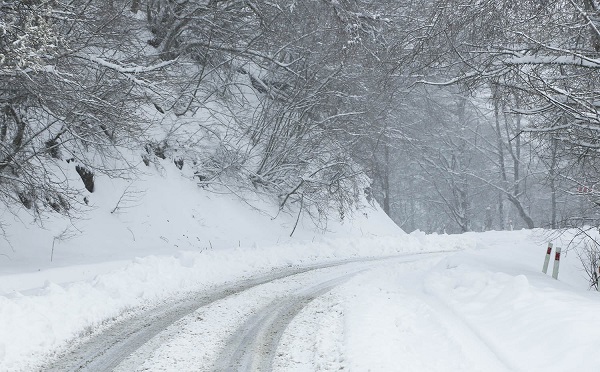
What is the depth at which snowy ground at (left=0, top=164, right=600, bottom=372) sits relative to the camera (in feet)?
20.0

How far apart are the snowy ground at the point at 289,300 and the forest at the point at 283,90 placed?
135cm

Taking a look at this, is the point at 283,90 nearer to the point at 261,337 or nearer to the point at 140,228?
the point at 140,228

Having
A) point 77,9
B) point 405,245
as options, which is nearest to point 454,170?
point 405,245

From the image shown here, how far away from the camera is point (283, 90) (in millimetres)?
22750

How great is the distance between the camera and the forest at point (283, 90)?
9680 millimetres

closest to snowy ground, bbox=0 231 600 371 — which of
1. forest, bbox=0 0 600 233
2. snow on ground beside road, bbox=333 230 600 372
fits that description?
snow on ground beside road, bbox=333 230 600 372

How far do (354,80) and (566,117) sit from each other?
11800 millimetres

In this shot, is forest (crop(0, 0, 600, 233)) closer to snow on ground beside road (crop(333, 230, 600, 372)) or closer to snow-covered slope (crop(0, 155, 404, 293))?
snow-covered slope (crop(0, 155, 404, 293))

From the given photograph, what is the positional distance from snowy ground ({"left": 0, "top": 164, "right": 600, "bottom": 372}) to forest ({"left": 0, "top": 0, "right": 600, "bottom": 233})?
53.3 inches

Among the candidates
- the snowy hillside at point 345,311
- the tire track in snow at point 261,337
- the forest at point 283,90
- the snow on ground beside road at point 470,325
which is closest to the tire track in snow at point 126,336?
the snowy hillside at point 345,311

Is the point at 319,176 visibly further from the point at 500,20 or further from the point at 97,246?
the point at 500,20

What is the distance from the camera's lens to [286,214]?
21906 millimetres

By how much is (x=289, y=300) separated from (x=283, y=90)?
14581mm

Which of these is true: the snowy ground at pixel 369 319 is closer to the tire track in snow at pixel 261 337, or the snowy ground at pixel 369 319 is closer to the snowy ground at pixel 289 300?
the snowy ground at pixel 289 300
